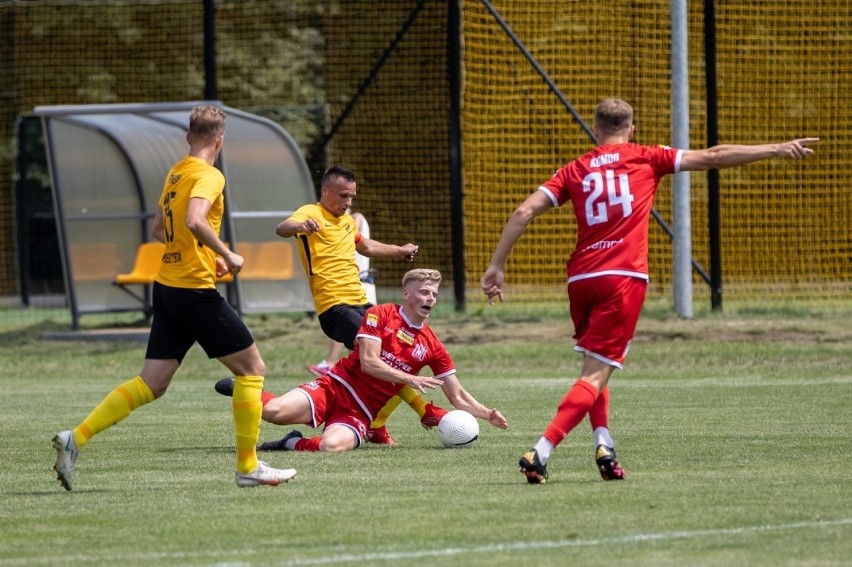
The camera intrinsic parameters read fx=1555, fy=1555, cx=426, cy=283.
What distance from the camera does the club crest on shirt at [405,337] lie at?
1029 cm

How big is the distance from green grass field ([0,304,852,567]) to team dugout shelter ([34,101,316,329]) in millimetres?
6276

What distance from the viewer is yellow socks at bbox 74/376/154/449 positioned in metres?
8.48

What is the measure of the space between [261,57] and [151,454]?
97.4ft

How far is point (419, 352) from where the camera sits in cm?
1030

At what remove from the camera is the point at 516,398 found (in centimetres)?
1423

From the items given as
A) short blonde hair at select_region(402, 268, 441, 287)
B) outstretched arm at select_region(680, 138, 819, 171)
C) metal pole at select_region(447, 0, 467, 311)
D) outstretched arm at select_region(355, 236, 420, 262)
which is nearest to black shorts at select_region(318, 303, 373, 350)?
outstretched arm at select_region(355, 236, 420, 262)

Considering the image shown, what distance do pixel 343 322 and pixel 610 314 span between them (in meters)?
3.61

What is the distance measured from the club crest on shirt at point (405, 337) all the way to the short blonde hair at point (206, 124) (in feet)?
7.96

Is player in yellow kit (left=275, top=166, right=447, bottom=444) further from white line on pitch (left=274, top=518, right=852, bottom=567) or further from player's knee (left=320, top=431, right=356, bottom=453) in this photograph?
white line on pitch (left=274, top=518, right=852, bottom=567)

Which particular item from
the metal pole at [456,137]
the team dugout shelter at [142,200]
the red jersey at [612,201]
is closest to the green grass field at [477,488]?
the red jersey at [612,201]

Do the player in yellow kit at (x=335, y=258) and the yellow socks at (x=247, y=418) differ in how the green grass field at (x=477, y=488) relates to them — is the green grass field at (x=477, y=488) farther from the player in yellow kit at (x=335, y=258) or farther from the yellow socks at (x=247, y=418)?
the player in yellow kit at (x=335, y=258)

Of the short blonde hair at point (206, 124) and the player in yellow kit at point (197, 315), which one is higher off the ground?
the short blonde hair at point (206, 124)

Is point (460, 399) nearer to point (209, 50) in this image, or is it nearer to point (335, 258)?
point (335, 258)

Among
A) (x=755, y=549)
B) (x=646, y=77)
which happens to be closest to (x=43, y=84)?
(x=646, y=77)
